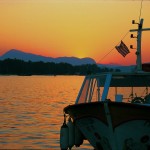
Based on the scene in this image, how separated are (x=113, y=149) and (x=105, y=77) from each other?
2484mm

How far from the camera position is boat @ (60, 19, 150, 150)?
16047 mm

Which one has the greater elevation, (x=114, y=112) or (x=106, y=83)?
(x=106, y=83)

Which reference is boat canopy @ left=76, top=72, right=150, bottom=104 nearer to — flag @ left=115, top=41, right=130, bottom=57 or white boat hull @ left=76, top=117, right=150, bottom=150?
white boat hull @ left=76, top=117, right=150, bottom=150

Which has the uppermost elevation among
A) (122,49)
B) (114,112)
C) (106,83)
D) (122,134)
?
(122,49)

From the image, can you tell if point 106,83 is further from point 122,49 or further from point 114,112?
point 122,49

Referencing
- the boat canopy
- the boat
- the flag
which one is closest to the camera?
the boat

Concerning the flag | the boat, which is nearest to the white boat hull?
the boat

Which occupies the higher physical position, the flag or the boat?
the flag

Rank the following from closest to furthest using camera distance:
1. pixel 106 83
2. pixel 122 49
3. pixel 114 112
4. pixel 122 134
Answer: pixel 114 112, pixel 122 134, pixel 106 83, pixel 122 49

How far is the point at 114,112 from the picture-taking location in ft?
52.8

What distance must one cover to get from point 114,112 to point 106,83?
4.01ft

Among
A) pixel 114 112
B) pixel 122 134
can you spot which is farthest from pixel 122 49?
pixel 122 134

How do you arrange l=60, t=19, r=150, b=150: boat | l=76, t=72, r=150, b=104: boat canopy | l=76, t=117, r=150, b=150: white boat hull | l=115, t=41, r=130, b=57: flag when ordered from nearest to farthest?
l=60, t=19, r=150, b=150: boat, l=76, t=117, r=150, b=150: white boat hull, l=76, t=72, r=150, b=104: boat canopy, l=115, t=41, r=130, b=57: flag

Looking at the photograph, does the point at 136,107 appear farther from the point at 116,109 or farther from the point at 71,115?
the point at 71,115
